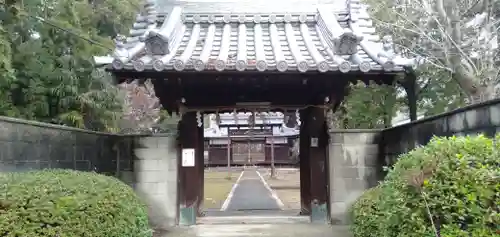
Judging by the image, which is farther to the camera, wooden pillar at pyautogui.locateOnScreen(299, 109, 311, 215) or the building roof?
wooden pillar at pyautogui.locateOnScreen(299, 109, 311, 215)

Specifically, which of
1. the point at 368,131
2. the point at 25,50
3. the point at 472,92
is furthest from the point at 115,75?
the point at 472,92

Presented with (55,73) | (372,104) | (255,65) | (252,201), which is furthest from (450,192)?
(252,201)

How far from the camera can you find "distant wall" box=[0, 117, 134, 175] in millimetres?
5383

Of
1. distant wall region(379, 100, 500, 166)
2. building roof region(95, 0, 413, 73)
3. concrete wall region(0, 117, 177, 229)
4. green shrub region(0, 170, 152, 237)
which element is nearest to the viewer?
green shrub region(0, 170, 152, 237)

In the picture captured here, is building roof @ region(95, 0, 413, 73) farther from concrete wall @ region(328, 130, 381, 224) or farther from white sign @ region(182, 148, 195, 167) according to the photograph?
white sign @ region(182, 148, 195, 167)

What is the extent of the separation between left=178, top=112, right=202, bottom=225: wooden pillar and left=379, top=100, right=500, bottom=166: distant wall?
3.63 meters

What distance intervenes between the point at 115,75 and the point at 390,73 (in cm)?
426

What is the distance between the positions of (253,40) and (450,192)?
6.01 metres

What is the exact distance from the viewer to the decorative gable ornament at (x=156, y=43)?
24.2 ft

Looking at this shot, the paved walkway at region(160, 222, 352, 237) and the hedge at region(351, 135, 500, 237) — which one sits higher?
the hedge at region(351, 135, 500, 237)

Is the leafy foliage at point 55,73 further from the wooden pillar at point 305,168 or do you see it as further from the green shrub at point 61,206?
the wooden pillar at point 305,168

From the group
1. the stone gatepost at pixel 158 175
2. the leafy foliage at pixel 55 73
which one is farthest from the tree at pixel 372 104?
the leafy foliage at pixel 55 73

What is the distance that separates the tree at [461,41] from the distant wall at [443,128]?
236 cm

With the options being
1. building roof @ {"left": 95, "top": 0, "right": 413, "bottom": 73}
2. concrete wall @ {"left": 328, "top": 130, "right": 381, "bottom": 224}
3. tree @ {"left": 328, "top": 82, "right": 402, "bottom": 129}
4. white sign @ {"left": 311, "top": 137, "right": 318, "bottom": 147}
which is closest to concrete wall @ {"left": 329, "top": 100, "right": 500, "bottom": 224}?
concrete wall @ {"left": 328, "top": 130, "right": 381, "bottom": 224}
